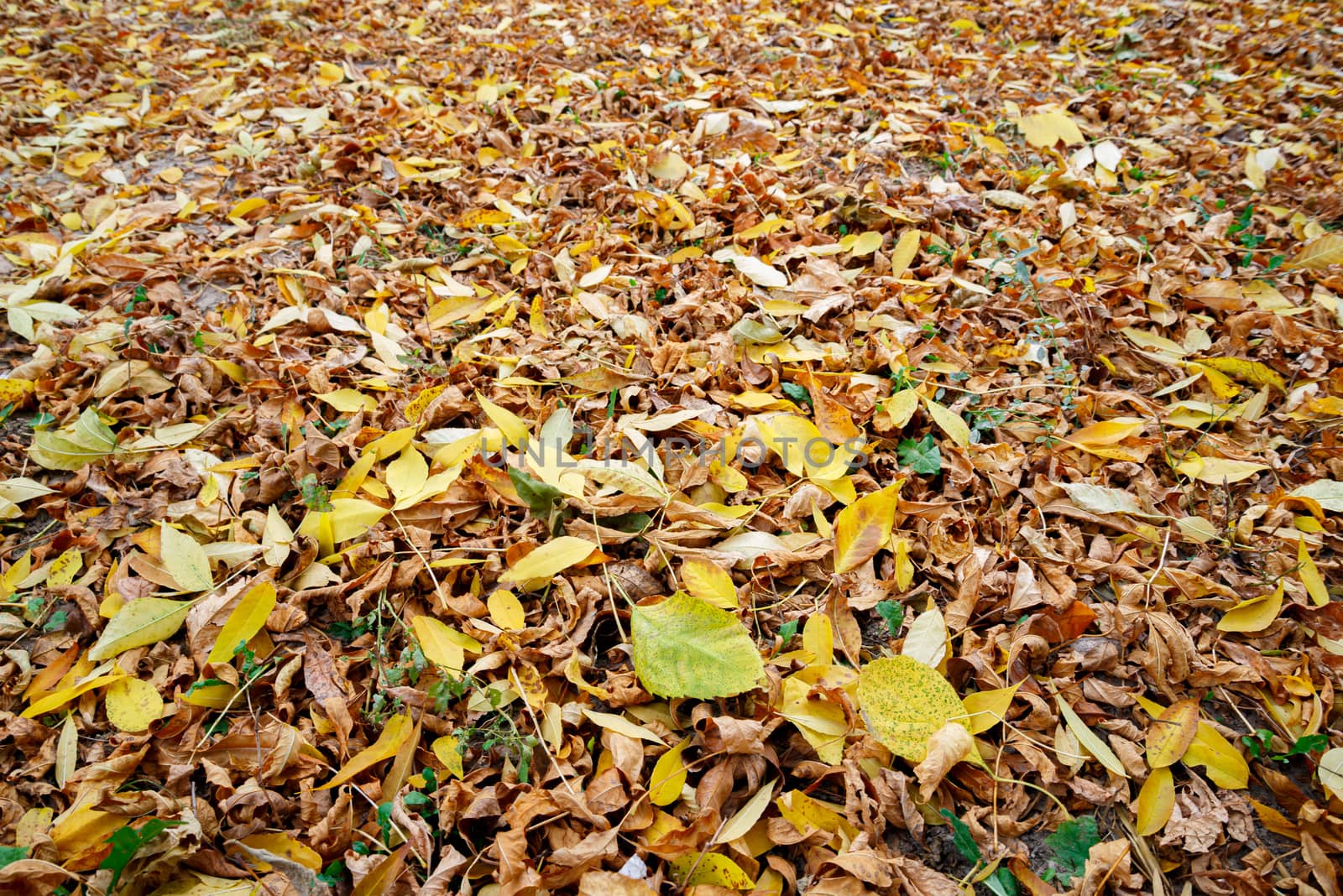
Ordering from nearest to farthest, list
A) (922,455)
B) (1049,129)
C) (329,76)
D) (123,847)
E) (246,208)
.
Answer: (123,847) → (922,455) → (246,208) → (1049,129) → (329,76)

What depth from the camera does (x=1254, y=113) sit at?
2.37 metres

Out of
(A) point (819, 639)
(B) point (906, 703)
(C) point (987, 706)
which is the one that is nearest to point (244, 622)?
(A) point (819, 639)

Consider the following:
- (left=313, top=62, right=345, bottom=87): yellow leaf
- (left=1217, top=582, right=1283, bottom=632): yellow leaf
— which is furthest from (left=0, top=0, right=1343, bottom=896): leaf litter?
(left=313, top=62, right=345, bottom=87): yellow leaf

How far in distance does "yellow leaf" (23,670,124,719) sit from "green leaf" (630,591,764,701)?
31.2 inches

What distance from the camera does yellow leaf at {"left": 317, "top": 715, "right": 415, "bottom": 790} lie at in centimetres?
98

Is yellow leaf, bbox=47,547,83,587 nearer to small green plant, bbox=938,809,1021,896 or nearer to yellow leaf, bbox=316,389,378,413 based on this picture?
yellow leaf, bbox=316,389,378,413

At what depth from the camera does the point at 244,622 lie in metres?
1.10

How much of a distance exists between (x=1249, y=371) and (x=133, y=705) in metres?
2.12

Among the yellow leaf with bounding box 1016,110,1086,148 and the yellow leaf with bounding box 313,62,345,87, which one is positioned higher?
the yellow leaf with bounding box 1016,110,1086,148

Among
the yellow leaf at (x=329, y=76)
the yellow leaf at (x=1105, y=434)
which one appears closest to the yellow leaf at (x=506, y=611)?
the yellow leaf at (x=1105, y=434)

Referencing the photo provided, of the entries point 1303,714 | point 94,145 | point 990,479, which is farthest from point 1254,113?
point 94,145

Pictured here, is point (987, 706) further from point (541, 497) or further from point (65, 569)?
point (65, 569)

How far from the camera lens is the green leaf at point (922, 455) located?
132 cm

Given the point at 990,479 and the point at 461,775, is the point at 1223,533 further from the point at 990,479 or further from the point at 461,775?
the point at 461,775
